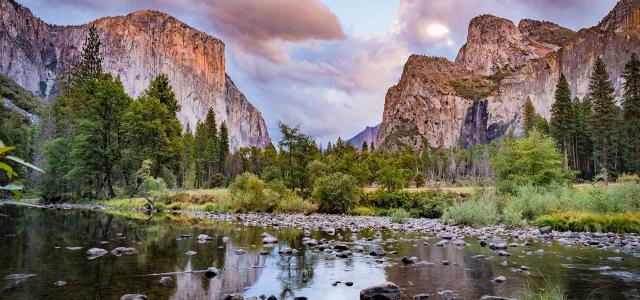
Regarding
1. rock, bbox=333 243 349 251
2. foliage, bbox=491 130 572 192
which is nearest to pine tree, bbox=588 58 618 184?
foliage, bbox=491 130 572 192

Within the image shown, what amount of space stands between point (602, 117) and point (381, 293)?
77939 mm

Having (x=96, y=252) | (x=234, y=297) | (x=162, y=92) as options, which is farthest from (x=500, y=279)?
(x=162, y=92)

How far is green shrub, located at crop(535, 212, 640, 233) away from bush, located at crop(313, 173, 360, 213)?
17785 millimetres

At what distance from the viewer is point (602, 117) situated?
6912cm

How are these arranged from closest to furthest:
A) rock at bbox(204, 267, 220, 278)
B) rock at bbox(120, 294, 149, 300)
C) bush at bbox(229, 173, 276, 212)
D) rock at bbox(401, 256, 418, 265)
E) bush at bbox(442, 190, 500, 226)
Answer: rock at bbox(120, 294, 149, 300)
rock at bbox(204, 267, 220, 278)
rock at bbox(401, 256, 418, 265)
bush at bbox(442, 190, 500, 226)
bush at bbox(229, 173, 276, 212)

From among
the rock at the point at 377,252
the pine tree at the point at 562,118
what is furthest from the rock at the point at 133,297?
the pine tree at the point at 562,118

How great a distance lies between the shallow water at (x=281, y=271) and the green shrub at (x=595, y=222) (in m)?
5.99

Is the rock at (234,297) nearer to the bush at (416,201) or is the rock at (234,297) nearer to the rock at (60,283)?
the rock at (60,283)

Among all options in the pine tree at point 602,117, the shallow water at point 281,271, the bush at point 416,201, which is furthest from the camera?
the pine tree at point 602,117

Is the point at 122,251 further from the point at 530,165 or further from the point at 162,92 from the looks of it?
the point at 162,92

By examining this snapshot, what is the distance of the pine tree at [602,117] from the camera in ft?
226

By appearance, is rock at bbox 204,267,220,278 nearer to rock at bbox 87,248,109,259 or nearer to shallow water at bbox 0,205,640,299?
shallow water at bbox 0,205,640,299

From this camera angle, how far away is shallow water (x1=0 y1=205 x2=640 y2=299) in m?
7.56

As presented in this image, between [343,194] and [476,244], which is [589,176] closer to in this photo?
[343,194]
